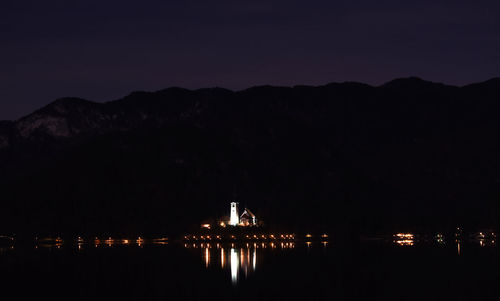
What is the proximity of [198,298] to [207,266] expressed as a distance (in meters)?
40.2

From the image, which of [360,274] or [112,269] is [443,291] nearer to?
[360,274]

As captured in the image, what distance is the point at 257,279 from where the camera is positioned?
92188 millimetres

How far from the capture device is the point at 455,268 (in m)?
103

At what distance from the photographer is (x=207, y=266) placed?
371 ft

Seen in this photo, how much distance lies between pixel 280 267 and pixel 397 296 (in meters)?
38.0

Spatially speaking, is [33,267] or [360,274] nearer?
[360,274]

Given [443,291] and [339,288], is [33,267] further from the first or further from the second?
[443,291]

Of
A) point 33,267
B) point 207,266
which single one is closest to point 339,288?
point 207,266

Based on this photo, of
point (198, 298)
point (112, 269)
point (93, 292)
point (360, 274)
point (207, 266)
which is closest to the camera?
point (198, 298)

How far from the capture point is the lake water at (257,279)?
75.1m

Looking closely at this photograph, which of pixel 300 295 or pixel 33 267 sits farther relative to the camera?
pixel 33 267

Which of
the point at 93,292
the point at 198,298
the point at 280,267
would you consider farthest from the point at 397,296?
the point at 280,267

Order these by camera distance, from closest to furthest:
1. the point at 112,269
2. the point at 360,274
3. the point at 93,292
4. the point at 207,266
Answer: the point at 93,292 < the point at 360,274 < the point at 112,269 < the point at 207,266

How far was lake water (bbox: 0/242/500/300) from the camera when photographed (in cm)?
7512
